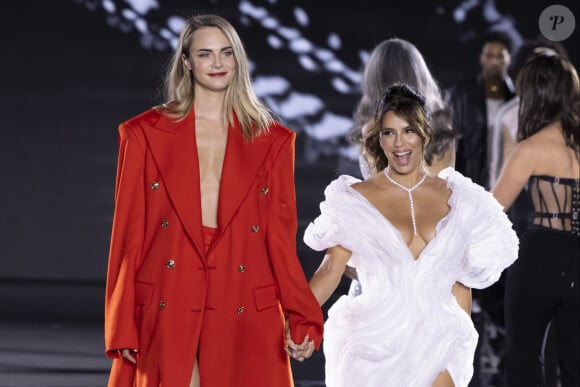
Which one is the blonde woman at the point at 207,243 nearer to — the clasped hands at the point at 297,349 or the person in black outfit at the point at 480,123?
the clasped hands at the point at 297,349

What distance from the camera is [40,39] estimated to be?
9.55 meters

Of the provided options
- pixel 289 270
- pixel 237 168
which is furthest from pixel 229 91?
pixel 289 270

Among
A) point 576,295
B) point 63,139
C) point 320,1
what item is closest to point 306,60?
point 320,1

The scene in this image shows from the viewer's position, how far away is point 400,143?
3787mm

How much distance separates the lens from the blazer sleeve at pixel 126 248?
11.4 ft

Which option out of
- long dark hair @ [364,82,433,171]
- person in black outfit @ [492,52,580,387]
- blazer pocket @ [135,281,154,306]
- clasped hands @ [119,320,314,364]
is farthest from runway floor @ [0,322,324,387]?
blazer pocket @ [135,281,154,306]

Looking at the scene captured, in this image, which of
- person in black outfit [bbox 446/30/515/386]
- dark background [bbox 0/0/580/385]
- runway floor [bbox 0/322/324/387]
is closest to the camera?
runway floor [bbox 0/322/324/387]

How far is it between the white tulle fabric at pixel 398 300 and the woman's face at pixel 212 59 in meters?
0.52

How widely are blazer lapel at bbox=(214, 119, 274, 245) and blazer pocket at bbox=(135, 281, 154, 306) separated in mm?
243

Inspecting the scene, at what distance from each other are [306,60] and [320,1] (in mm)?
475

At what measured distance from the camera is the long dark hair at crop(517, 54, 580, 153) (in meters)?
4.77

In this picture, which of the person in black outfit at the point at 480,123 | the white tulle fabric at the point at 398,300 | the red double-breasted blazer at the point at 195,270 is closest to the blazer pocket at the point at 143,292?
the red double-breasted blazer at the point at 195,270

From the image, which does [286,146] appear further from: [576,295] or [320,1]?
[320,1]

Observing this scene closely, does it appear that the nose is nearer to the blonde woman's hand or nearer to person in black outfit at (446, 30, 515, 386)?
the blonde woman's hand
